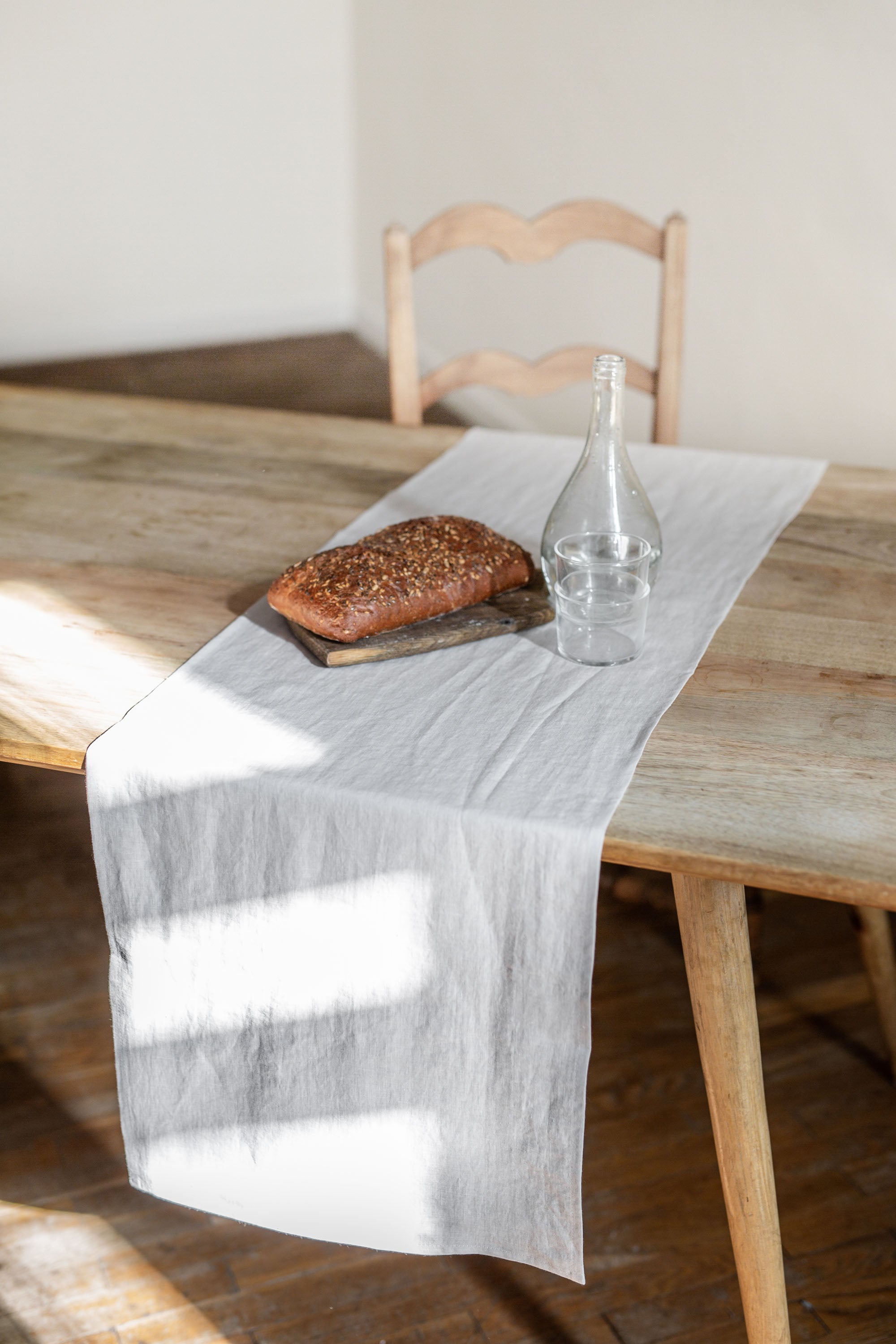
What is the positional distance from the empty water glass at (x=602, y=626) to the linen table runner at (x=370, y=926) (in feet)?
0.05

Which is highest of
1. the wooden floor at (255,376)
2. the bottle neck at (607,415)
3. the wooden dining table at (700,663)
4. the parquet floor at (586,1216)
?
the bottle neck at (607,415)

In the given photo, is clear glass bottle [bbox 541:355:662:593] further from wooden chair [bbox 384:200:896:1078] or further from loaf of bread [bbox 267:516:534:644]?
wooden chair [bbox 384:200:896:1078]

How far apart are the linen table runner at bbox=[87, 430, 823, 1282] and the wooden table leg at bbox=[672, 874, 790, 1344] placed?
0.40ft

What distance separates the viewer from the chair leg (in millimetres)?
1548

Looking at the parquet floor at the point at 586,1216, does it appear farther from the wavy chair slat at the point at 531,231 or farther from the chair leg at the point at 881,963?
the wavy chair slat at the point at 531,231

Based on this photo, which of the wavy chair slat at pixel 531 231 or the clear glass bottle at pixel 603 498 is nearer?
the clear glass bottle at pixel 603 498

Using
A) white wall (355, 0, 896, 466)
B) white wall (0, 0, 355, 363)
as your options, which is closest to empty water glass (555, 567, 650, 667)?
white wall (355, 0, 896, 466)

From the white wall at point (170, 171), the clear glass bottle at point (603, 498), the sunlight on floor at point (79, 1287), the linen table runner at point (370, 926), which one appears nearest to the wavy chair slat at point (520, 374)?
the clear glass bottle at point (603, 498)

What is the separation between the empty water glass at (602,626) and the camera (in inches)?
42.1

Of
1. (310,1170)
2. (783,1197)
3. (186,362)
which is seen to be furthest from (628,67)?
(310,1170)

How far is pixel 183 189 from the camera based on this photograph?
203 inches

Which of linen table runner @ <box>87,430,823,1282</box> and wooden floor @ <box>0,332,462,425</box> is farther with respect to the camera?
wooden floor @ <box>0,332,462,425</box>

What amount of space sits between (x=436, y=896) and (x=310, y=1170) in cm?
31

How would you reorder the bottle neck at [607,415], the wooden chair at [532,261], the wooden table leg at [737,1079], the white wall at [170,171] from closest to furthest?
the wooden table leg at [737,1079] → the bottle neck at [607,415] → the wooden chair at [532,261] → the white wall at [170,171]
